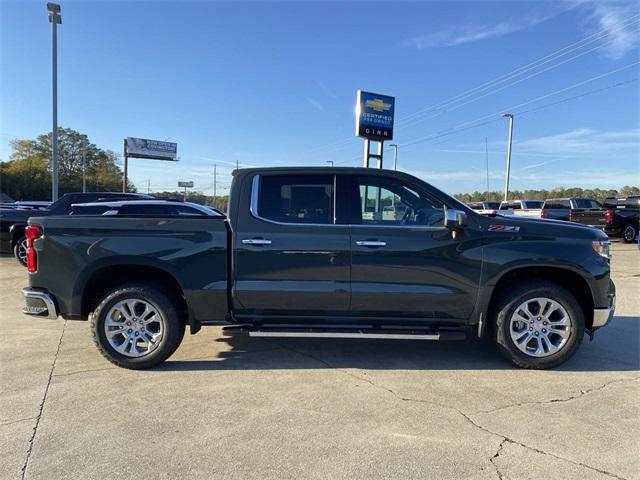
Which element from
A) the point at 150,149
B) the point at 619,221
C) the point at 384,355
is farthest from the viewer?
the point at 150,149

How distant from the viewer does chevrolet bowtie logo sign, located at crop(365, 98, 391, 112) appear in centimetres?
2012

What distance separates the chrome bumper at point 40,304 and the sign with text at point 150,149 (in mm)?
63097

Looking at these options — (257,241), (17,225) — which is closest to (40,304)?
(257,241)

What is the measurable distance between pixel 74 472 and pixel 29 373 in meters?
2.00

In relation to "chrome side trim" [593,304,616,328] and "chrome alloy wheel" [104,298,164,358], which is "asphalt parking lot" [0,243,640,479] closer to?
"chrome alloy wheel" [104,298,164,358]

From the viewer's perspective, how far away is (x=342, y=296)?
171 inches

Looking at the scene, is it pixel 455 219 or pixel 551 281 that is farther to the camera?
pixel 551 281

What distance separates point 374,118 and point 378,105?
2.05ft

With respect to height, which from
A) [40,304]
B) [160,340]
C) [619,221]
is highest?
[619,221]

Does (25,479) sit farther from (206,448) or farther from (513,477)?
(513,477)

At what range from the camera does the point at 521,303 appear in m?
4.38

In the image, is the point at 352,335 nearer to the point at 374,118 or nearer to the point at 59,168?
the point at 374,118

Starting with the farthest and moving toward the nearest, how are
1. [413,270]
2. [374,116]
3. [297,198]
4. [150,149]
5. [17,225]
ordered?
[150,149] < [374,116] < [17,225] < [297,198] < [413,270]

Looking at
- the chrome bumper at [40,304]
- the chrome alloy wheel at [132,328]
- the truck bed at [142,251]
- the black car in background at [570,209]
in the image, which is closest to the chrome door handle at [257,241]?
the truck bed at [142,251]
